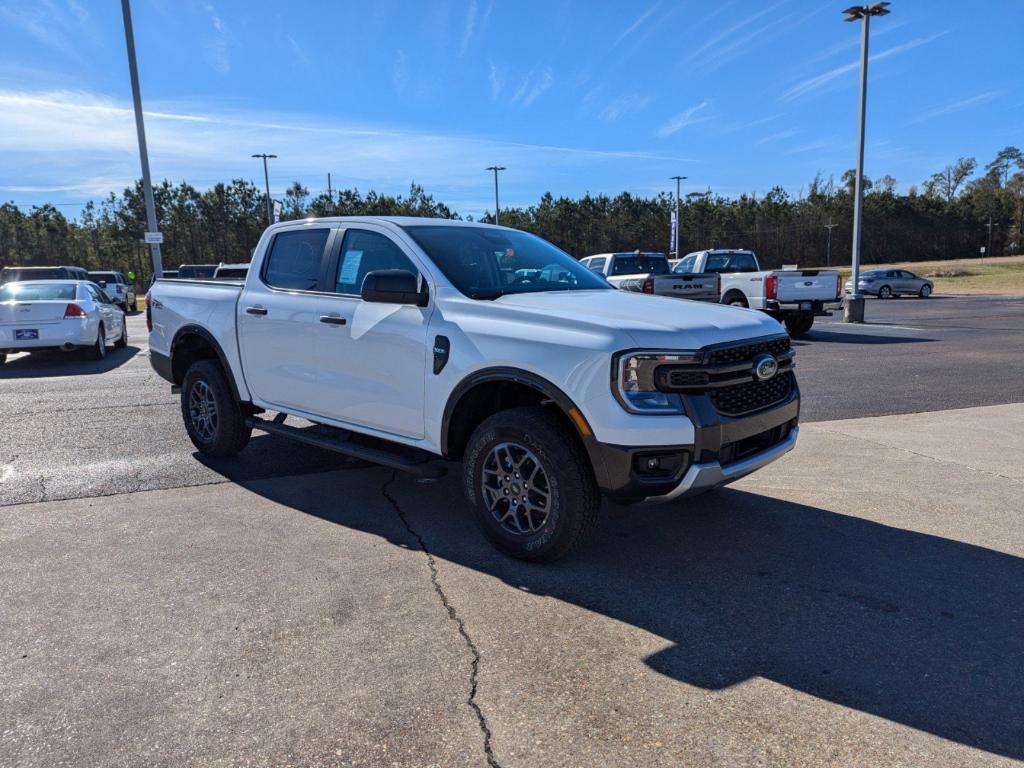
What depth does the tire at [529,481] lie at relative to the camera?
3822 mm

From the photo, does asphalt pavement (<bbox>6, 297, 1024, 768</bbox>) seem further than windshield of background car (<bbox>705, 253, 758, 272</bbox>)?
No

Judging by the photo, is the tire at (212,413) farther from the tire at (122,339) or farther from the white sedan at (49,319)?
the tire at (122,339)

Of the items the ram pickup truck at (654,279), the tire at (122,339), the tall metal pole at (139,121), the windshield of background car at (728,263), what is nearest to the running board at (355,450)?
the ram pickup truck at (654,279)

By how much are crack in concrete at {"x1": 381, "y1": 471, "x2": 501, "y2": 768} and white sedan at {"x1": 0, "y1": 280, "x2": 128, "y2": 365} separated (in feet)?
31.3

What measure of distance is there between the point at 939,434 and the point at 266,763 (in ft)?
22.4

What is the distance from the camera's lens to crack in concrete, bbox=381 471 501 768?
8.43 feet

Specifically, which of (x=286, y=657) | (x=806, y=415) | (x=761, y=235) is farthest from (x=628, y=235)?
(x=286, y=657)

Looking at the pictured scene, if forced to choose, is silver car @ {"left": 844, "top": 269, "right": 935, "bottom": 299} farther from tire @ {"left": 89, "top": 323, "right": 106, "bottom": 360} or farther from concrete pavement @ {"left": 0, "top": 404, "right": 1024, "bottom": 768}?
concrete pavement @ {"left": 0, "top": 404, "right": 1024, "bottom": 768}

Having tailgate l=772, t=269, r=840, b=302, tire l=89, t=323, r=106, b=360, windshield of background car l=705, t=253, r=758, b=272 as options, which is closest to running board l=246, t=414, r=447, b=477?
tire l=89, t=323, r=106, b=360

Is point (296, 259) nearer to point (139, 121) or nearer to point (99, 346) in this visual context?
point (99, 346)

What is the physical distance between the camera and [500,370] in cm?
406

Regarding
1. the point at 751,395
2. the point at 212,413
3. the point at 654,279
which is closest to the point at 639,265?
the point at 654,279

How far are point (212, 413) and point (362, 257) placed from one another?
2.17 m

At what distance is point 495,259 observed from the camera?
5.06m
